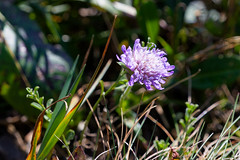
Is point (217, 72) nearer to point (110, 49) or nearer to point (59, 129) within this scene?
point (110, 49)

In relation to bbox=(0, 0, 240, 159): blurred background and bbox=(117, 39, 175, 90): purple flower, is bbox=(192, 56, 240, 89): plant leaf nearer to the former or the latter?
bbox=(0, 0, 240, 159): blurred background

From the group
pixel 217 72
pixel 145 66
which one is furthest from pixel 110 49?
pixel 145 66

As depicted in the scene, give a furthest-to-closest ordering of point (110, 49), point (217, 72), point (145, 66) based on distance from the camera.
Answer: point (110, 49) → point (217, 72) → point (145, 66)

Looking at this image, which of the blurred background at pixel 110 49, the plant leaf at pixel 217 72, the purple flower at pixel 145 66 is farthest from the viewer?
the plant leaf at pixel 217 72

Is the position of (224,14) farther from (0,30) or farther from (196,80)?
(0,30)

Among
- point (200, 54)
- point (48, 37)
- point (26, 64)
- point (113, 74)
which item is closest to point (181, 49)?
point (200, 54)

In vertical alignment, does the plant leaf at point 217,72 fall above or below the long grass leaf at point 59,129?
below

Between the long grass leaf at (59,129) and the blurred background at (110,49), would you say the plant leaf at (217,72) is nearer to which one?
the blurred background at (110,49)

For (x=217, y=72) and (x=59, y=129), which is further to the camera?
(x=217, y=72)

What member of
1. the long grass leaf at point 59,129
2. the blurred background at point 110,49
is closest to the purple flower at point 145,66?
the long grass leaf at point 59,129

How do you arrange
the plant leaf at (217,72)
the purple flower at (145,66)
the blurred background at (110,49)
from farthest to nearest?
the plant leaf at (217,72) < the blurred background at (110,49) < the purple flower at (145,66)
